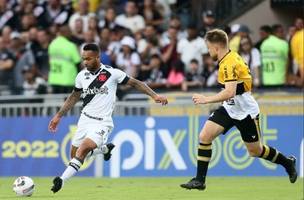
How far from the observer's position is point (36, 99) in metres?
21.8

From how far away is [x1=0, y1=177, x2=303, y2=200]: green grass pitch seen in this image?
1459 cm

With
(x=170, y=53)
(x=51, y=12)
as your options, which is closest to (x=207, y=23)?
(x=170, y=53)

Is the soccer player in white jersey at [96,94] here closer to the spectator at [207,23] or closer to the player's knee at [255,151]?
the player's knee at [255,151]

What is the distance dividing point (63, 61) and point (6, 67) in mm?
2468

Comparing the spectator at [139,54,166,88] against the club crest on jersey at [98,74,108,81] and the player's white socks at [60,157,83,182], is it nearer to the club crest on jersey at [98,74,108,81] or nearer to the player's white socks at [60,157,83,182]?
the club crest on jersey at [98,74,108,81]

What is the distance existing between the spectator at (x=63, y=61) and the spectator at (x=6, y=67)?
2150 mm

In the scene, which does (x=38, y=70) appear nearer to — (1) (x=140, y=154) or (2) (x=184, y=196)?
(1) (x=140, y=154)

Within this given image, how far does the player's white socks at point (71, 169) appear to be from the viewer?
1457 centimetres

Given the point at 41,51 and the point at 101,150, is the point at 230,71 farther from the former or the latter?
the point at 41,51

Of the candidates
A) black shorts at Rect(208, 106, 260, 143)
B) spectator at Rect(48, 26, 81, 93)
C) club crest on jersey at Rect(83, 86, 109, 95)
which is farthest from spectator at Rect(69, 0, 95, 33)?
black shorts at Rect(208, 106, 260, 143)

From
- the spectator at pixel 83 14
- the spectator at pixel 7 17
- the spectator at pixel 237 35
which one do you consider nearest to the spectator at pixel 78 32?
the spectator at pixel 83 14

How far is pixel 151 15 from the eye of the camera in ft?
82.4

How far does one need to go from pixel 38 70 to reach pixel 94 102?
9.22 metres

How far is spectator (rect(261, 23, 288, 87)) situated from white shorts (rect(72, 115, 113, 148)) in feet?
24.1
